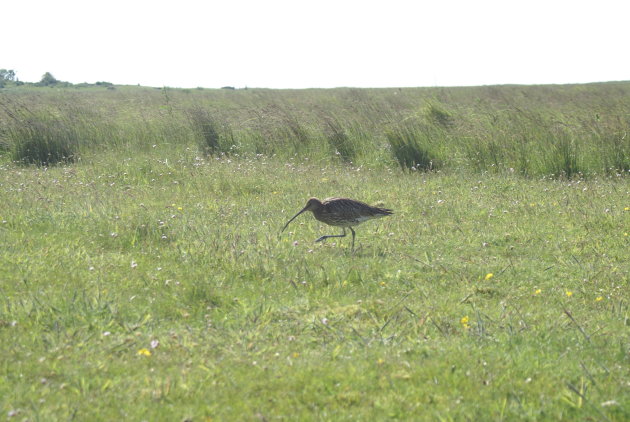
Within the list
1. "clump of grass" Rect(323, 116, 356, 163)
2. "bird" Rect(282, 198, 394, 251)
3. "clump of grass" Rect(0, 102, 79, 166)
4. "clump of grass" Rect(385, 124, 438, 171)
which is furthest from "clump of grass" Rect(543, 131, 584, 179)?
"clump of grass" Rect(0, 102, 79, 166)

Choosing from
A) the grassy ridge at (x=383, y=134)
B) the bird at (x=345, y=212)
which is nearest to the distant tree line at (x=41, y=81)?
the grassy ridge at (x=383, y=134)

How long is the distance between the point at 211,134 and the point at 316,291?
10.1 m

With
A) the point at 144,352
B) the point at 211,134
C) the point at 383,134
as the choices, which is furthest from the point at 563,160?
the point at 144,352

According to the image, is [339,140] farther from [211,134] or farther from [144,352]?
[144,352]

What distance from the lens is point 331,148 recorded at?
49.5ft

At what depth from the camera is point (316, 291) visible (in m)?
6.26

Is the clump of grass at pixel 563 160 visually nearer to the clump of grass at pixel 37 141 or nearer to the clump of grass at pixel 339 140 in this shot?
the clump of grass at pixel 339 140

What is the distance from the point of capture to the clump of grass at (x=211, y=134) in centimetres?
1530

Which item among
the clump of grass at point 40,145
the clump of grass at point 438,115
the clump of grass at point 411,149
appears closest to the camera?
the clump of grass at point 411,149

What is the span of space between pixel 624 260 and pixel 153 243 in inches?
210

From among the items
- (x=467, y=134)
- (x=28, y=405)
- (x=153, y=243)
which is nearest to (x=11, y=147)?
(x=153, y=243)

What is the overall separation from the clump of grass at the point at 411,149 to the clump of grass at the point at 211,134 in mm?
3621

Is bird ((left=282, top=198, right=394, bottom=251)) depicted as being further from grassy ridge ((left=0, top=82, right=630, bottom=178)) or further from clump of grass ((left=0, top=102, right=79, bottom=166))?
clump of grass ((left=0, top=102, right=79, bottom=166))

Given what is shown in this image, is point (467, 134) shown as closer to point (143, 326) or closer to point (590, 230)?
point (590, 230)
